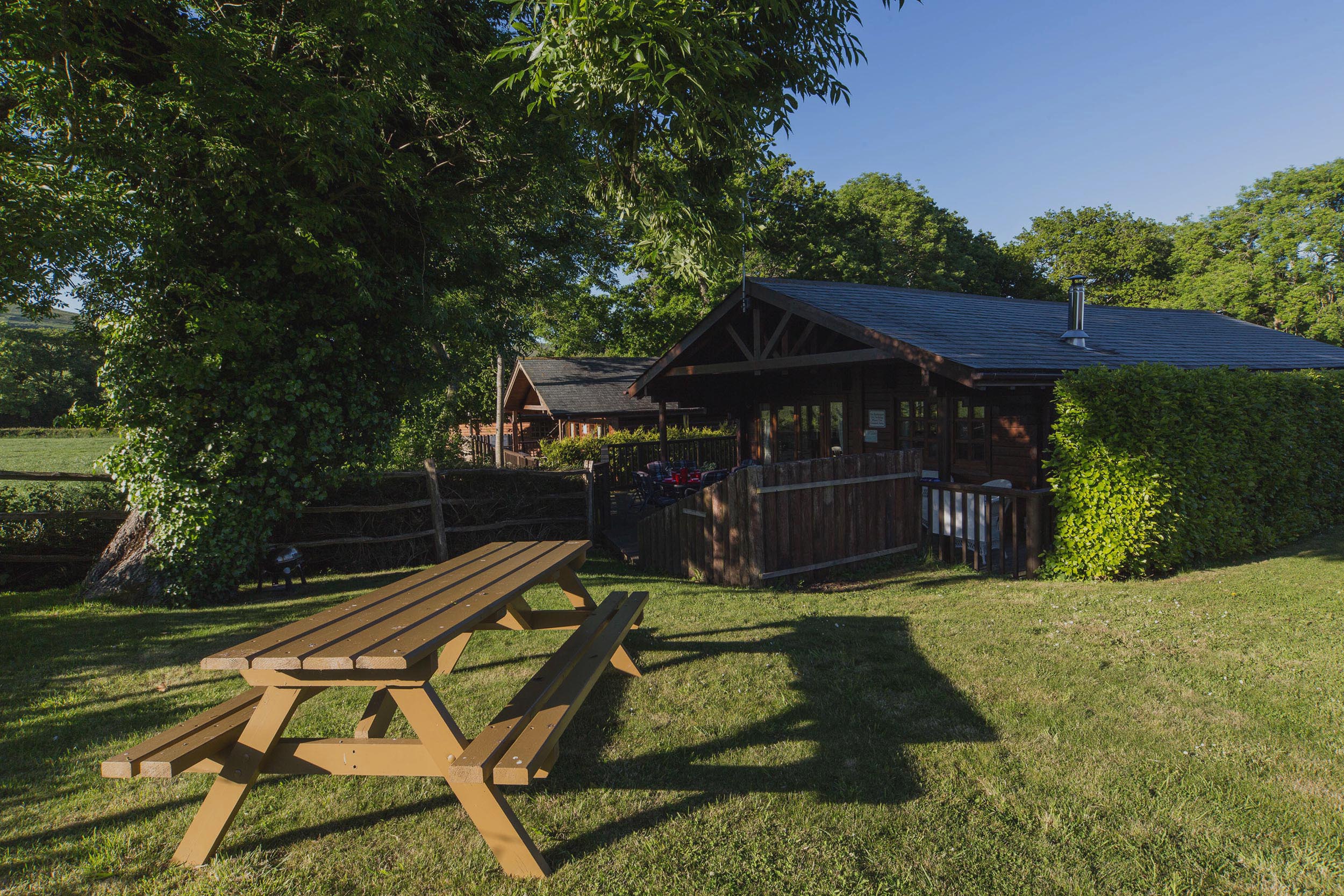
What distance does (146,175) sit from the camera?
671 centimetres

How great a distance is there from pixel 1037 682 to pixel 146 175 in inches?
349

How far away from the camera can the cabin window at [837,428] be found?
47.0 ft

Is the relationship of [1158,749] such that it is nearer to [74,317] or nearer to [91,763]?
[91,763]

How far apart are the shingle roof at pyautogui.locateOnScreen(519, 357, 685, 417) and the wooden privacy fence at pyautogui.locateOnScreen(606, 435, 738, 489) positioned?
368cm

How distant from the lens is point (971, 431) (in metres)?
12.6

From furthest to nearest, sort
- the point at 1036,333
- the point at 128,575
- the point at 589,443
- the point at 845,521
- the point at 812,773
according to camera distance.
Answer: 1. the point at 589,443
2. the point at 1036,333
3. the point at 845,521
4. the point at 128,575
5. the point at 812,773

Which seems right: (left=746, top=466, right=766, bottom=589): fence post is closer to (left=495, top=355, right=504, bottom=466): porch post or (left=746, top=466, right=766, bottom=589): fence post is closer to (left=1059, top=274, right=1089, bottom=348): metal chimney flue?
(left=1059, top=274, right=1089, bottom=348): metal chimney flue

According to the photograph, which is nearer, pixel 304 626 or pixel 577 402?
pixel 304 626

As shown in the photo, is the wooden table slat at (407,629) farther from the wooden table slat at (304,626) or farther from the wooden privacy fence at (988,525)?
the wooden privacy fence at (988,525)

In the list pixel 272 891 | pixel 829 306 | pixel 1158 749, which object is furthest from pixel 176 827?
pixel 829 306

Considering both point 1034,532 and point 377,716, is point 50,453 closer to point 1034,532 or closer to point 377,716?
point 377,716

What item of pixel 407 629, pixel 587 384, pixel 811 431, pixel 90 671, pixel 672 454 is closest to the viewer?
pixel 407 629

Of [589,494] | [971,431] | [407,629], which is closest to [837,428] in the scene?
[971,431]

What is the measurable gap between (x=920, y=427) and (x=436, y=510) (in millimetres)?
8510
